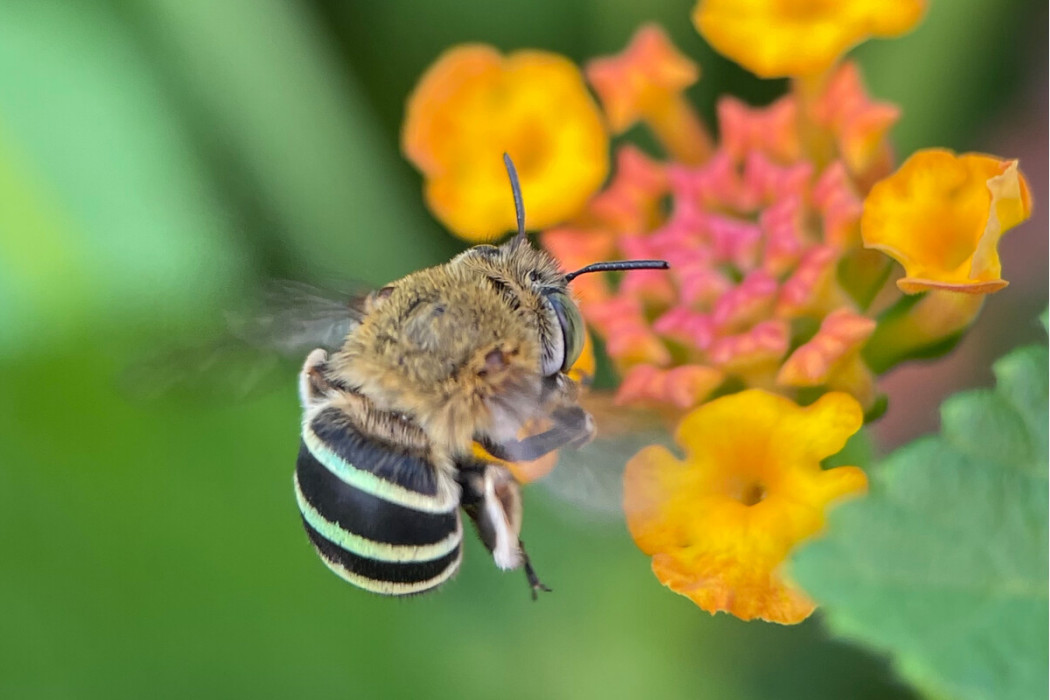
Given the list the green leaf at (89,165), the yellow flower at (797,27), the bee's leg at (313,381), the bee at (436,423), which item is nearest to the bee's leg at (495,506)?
the bee at (436,423)

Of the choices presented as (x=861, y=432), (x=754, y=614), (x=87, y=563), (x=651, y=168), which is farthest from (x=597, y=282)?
(x=87, y=563)

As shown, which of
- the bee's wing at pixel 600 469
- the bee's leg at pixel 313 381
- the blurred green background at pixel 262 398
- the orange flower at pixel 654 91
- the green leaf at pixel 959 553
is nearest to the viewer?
the green leaf at pixel 959 553

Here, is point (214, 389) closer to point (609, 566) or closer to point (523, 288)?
point (523, 288)

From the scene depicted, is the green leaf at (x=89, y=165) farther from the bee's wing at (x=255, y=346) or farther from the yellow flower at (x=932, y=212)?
the yellow flower at (x=932, y=212)

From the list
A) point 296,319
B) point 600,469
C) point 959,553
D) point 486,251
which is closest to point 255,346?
point 296,319

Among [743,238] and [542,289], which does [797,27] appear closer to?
[743,238]

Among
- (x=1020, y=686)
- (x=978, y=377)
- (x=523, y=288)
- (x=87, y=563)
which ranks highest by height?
(x=523, y=288)

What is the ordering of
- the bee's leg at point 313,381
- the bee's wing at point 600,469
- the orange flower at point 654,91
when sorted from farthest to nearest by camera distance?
the orange flower at point 654,91 < the bee's leg at point 313,381 < the bee's wing at point 600,469
